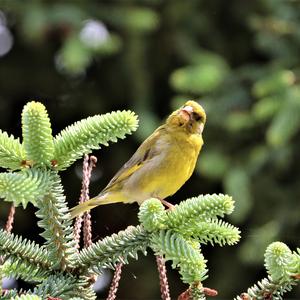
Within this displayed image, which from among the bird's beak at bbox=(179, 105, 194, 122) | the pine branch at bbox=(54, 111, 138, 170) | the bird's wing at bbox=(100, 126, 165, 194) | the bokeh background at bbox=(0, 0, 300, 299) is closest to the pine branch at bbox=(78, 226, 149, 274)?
the pine branch at bbox=(54, 111, 138, 170)

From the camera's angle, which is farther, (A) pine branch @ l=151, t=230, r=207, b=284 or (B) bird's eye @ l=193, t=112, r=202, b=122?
(B) bird's eye @ l=193, t=112, r=202, b=122

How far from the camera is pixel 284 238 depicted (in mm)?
4566

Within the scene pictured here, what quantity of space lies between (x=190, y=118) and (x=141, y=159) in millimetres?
287

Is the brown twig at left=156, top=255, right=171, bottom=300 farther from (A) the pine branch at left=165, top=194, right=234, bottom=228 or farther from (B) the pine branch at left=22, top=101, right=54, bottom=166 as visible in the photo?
(B) the pine branch at left=22, top=101, right=54, bottom=166

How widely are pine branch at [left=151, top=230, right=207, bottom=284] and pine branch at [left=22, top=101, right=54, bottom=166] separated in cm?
27

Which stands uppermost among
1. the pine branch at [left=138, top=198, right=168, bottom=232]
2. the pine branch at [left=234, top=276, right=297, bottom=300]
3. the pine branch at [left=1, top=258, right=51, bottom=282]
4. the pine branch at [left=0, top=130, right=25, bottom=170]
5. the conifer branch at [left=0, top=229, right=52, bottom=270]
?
the pine branch at [left=0, top=130, right=25, bottom=170]

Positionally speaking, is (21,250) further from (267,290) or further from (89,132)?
→ (267,290)

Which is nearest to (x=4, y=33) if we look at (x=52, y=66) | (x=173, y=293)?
(x=52, y=66)

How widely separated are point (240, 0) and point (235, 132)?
1.28 metres

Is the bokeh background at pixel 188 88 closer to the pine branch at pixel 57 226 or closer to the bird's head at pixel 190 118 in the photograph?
the bird's head at pixel 190 118

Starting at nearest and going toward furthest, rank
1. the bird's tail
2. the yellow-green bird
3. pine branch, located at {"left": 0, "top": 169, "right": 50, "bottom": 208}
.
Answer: pine branch, located at {"left": 0, "top": 169, "right": 50, "bottom": 208}
the bird's tail
the yellow-green bird

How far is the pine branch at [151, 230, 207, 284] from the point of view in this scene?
141cm

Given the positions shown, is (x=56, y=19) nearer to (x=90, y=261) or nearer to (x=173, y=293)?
(x=173, y=293)

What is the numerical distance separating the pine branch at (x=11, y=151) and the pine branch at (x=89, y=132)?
70mm
